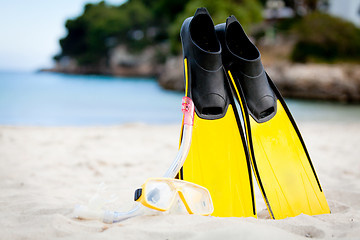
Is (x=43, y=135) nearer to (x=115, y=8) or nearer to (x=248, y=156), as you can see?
(x=248, y=156)

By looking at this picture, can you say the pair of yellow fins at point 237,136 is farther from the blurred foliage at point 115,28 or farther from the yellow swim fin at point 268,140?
the blurred foliage at point 115,28

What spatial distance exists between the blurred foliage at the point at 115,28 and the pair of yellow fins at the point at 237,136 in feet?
92.5

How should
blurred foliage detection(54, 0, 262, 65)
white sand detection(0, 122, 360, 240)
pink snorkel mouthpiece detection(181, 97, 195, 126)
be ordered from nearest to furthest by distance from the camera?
white sand detection(0, 122, 360, 240), pink snorkel mouthpiece detection(181, 97, 195, 126), blurred foliage detection(54, 0, 262, 65)

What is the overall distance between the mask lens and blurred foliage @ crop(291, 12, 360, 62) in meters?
16.6

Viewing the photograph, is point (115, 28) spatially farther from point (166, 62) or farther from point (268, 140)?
point (268, 140)

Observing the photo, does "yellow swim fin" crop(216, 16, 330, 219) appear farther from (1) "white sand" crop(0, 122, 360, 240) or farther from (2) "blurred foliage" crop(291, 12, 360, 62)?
(2) "blurred foliage" crop(291, 12, 360, 62)

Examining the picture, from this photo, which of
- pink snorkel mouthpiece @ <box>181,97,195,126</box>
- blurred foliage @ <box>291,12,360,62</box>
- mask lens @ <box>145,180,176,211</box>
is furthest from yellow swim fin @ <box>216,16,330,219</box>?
blurred foliage @ <box>291,12,360,62</box>

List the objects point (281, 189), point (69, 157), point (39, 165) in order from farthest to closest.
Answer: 1. point (69, 157)
2. point (39, 165)
3. point (281, 189)

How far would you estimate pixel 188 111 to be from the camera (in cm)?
152

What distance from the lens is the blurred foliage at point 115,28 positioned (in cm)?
3878

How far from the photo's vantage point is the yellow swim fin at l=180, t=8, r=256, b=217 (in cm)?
156

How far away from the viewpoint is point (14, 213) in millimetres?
1519

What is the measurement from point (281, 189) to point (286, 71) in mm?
14222

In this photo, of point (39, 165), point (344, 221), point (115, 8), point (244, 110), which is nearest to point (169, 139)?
point (39, 165)
